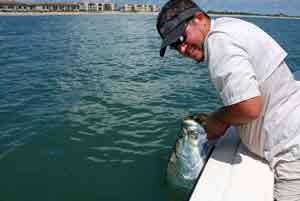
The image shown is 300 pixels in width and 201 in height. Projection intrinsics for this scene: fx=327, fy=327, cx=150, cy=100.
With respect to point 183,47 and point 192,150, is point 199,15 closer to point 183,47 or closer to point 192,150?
point 183,47

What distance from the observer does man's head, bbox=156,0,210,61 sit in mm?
2303

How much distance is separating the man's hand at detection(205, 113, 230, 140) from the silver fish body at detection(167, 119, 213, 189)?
0.06 meters

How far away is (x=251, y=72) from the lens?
2152 mm

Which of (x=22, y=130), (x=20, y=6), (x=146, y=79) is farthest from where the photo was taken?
(x=20, y=6)

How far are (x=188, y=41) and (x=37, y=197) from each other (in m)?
3.44

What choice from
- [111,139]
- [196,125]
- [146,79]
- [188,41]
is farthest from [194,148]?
[146,79]

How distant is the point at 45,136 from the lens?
6.62 metres

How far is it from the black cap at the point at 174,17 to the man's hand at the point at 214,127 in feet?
2.76

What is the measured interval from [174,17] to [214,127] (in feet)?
3.53

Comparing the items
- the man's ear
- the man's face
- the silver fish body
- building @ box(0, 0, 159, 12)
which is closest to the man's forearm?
the man's face

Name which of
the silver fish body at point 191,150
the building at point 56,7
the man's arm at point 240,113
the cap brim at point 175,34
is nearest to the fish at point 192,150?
the silver fish body at point 191,150

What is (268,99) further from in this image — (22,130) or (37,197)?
(22,130)

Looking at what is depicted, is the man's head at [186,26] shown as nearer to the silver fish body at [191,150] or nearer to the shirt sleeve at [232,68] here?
the shirt sleeve at [232,68]

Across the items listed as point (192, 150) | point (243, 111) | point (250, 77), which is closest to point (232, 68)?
point (250, 77)
